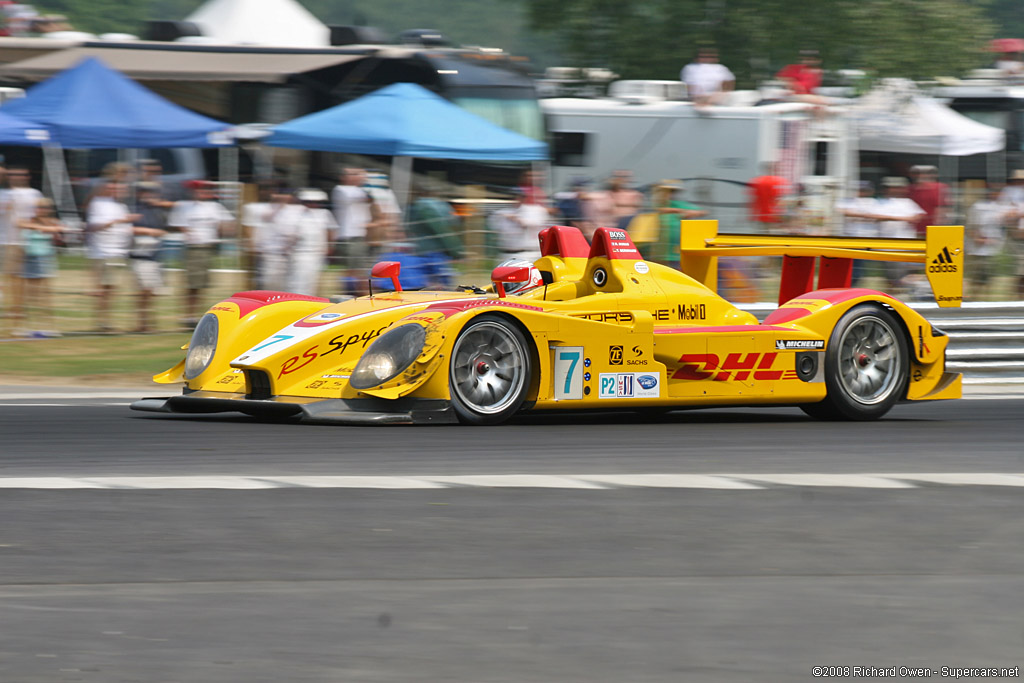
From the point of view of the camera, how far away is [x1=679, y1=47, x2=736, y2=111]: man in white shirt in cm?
1891

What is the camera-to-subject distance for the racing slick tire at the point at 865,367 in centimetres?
952

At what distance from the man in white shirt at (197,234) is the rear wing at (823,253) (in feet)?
16.5

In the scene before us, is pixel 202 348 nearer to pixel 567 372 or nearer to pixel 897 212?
pixel 567 372

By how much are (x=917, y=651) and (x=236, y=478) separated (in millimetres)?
3376

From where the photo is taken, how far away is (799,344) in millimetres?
9367

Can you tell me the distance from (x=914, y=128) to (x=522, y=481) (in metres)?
16.6

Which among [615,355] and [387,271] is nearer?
[615,355]

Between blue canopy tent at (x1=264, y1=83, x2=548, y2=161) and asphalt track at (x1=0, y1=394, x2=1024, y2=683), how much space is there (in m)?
7.92

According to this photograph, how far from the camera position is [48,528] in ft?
18.2

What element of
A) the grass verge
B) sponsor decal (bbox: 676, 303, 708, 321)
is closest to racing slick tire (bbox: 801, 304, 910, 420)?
sponsor decal (bbox: 676, 303, 708, 321)

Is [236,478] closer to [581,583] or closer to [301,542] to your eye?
[301,542]

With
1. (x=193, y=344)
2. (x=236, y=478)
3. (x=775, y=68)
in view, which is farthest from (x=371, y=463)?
(x=775, y=68)

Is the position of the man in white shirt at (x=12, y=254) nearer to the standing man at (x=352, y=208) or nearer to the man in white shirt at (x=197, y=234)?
the man in white shirt at (x=197, y=234)

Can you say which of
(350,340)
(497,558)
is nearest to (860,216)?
(350,340)
